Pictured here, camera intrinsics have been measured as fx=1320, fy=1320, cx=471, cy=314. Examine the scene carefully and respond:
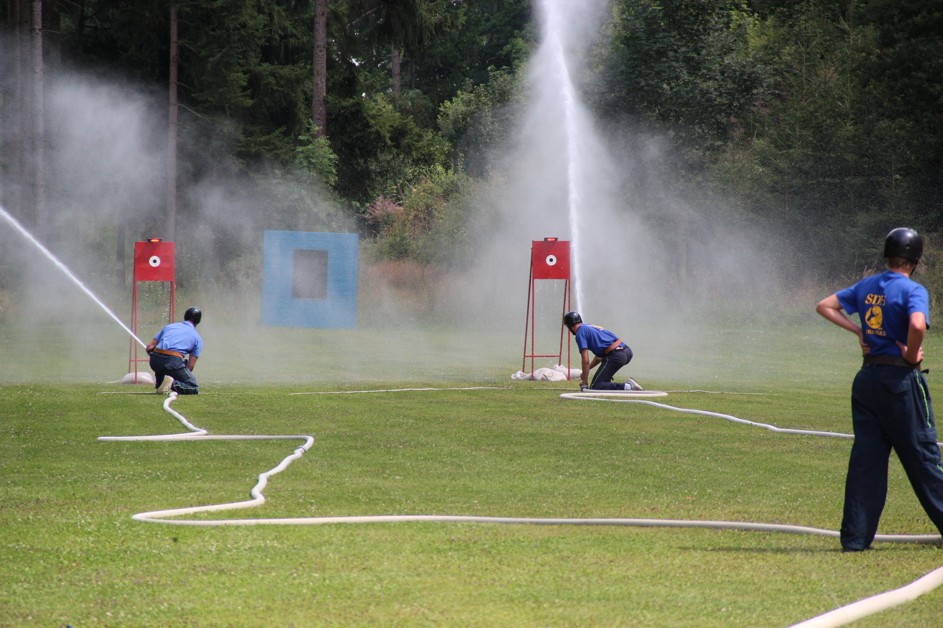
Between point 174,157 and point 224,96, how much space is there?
271cm

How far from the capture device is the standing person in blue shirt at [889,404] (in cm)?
711

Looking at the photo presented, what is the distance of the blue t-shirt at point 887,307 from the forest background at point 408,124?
3119cm

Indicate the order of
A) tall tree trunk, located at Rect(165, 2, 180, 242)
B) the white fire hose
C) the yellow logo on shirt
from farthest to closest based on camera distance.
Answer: tall tree trunk, located at Rect(165, 2, 180, 242)
the yellow logo on shirt
the white fire hose

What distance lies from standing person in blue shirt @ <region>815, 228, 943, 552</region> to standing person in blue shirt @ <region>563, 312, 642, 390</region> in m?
10.8

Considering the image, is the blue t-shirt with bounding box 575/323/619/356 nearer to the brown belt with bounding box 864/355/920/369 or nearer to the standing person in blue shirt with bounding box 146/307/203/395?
the standing person in blue shirt with bounding box 146/307/203/395

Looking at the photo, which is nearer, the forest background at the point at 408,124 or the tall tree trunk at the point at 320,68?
the forest background at the point at 408,124

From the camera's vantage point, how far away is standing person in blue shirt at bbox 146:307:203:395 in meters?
17.3

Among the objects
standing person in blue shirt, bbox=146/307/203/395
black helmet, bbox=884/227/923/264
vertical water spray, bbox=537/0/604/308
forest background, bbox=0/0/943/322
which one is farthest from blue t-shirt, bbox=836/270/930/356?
forest background, bbox=0/0/943/322

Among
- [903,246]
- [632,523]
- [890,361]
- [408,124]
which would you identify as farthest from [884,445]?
[408,124]

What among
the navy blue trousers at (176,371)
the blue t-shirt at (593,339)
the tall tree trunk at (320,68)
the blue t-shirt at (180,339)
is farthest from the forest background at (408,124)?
the navy blue trousers at (176,371)

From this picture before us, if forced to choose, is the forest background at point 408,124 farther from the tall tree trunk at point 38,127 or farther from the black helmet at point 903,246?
A: the black helmet at point 903,246

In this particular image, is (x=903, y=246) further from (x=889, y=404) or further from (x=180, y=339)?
(x=180, y=339)

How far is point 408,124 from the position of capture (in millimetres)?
45125

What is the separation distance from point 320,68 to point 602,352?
88.2 feet
